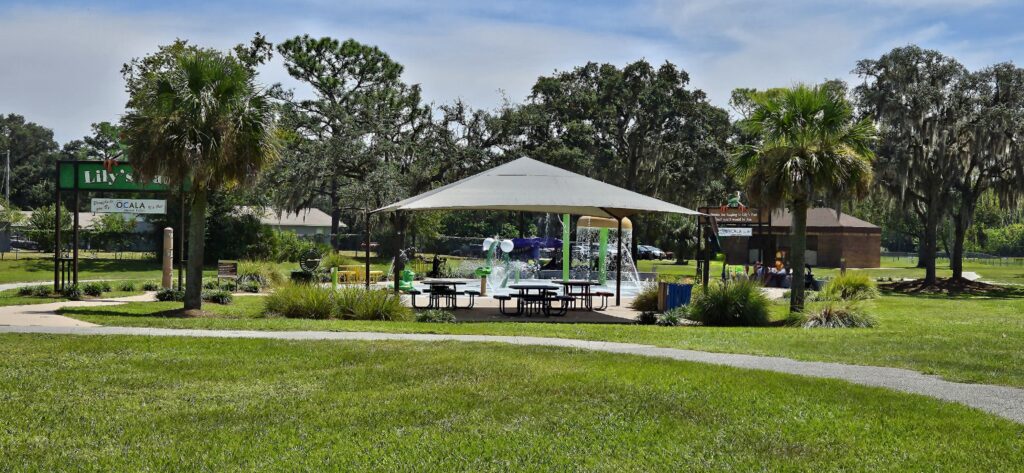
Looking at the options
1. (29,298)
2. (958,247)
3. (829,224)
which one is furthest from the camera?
(829,224)

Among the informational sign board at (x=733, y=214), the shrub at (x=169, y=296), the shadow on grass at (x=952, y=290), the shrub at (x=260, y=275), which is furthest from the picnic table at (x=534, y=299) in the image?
the shadow on grass at (x=952, y=290)

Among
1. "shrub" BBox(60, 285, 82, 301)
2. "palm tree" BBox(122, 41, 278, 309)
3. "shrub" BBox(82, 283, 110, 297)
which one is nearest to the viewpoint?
"palm tree" BBox(122, 41, 278, 309)

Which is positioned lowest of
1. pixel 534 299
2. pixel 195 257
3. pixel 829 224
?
pixel 534 299

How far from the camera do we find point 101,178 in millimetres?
21547

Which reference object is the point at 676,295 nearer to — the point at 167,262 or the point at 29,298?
the point at 167,262

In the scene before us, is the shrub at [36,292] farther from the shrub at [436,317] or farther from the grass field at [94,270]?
the shrub at [436,317]

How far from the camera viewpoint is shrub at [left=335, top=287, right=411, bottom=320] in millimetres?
16781

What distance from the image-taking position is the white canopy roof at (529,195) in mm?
18828

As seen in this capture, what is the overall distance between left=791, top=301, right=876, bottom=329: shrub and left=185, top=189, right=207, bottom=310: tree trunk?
11.2 meters

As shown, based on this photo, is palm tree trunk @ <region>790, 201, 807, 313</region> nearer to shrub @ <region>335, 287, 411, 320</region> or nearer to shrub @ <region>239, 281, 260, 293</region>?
shrub @ <region>335, 287, 411, 320</region>

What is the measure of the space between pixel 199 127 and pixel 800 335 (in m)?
10.8

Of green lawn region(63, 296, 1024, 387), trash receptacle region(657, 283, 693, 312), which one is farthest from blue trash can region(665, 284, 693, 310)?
green lawn region(63, 296, 1024, 387)

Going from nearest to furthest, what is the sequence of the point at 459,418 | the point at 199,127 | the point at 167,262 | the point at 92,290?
the point at 459,418
the point at 199,127
the point at 92,290
the point at 167,262

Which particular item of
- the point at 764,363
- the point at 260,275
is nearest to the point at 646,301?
the point at 764,363
